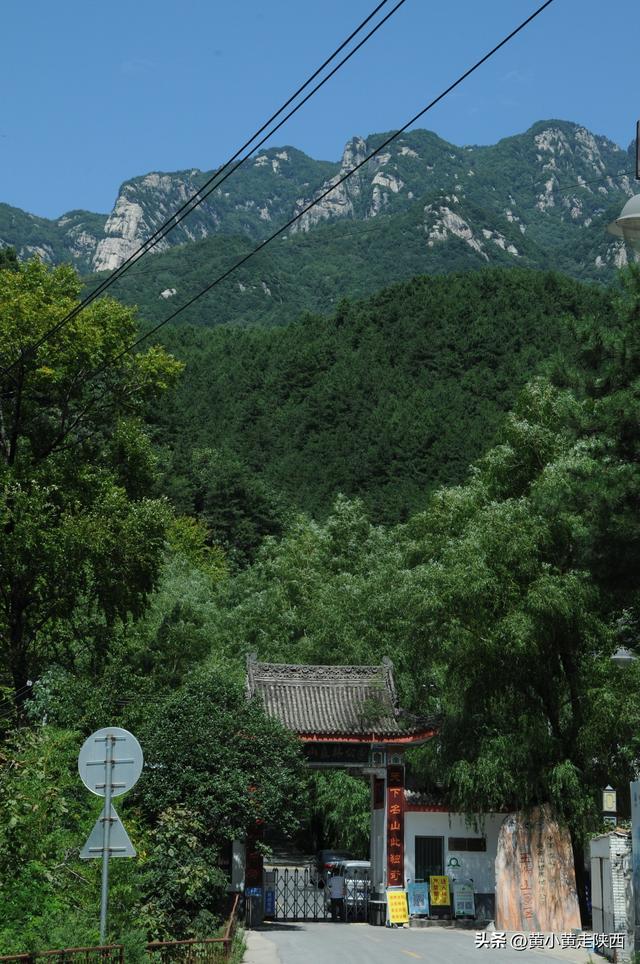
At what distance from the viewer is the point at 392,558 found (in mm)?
43562

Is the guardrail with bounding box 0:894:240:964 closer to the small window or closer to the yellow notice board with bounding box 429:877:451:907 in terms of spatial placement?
the yellow notice board with bounding box 429:877:451:907

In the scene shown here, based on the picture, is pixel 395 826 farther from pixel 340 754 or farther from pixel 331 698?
pixel 331 698

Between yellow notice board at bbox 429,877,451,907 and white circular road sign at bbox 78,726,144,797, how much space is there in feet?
61.2

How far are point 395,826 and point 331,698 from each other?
4112 millimetres

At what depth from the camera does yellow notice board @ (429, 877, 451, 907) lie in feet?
88.7

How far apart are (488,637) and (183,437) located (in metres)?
55.9

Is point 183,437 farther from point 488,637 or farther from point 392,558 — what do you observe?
point 488,637

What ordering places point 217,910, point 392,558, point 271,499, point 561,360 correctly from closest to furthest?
point 561,360 < point 217,910 < point 392,558 < point 271,499

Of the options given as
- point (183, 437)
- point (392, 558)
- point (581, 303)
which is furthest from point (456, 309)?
point (392, 558)

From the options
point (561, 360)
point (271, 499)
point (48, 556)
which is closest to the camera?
point (561, 360)

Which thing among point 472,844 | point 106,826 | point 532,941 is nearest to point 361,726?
point 472,844

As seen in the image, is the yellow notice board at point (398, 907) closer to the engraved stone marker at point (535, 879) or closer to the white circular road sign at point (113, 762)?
the engraved stone marker at point (535, 879)

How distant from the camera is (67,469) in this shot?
25375 millimetres

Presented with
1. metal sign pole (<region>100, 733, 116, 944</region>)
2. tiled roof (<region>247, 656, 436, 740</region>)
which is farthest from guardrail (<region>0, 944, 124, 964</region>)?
tiled roof (<region>247, 656, 436, 740</region>)
